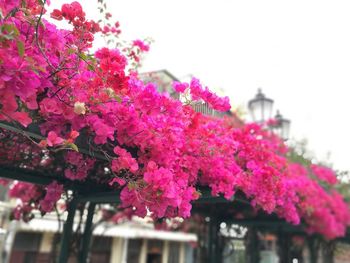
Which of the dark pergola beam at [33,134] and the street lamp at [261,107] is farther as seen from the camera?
the street lamp at [261,107]

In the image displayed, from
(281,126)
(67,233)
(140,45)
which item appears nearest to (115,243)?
(281,126)

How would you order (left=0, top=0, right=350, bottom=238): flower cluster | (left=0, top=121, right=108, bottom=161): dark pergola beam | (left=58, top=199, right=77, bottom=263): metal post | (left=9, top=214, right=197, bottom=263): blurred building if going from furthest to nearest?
(left=9, top=214, right=197, bottom=263): blurred building < (left=58, top=199, right=77, bottom=263): metal post < (left=0, top=121, right=108, bottom=161): dark pergola beam < (left=0, top=0, right=350, bottom=238): flower cluster

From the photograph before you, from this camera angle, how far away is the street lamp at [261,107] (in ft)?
25.5

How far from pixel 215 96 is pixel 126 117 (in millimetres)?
800

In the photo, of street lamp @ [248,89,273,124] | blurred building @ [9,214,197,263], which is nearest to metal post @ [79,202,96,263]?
blurred building @ [9,214,197,263]

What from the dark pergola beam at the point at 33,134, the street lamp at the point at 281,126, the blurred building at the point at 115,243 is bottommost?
the blurred building at the point at 115,243

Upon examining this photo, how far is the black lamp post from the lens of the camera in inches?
307

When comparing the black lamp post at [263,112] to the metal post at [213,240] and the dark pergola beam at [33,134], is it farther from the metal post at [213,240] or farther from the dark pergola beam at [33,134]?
the dark pergola beam at [33,134]

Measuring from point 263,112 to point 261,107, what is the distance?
0.12 meters

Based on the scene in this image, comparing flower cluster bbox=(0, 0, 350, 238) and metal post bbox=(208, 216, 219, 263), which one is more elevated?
flower cluster bbox=(0, 0, 350, 238)

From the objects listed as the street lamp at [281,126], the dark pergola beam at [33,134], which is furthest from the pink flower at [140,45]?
the street lamp at [281,126]

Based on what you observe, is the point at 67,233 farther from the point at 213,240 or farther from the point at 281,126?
the point at 281,126

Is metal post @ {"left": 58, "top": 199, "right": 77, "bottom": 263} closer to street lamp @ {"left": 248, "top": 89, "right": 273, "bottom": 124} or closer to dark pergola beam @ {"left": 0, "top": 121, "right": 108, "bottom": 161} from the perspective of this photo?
dark pergola beam @ {"left": 0, "top": 121, "right": 108, "bottom": 161}

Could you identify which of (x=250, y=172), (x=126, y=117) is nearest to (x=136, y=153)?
(x=126, y=117)
